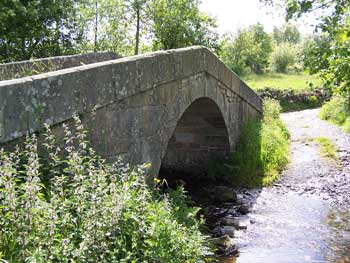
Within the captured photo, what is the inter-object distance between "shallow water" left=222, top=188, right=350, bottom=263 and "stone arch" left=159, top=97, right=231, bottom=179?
202cm

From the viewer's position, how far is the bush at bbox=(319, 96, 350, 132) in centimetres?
1392

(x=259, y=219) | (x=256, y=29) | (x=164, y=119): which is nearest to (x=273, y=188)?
(x=259, y=219)

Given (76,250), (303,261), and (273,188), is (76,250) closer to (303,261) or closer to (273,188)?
(303,261)

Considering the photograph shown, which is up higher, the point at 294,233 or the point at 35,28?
the point at 35,28

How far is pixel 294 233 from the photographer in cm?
597

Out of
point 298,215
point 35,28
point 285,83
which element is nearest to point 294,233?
point 298,215

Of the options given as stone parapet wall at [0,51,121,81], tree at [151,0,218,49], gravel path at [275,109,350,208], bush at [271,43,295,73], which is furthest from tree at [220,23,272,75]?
stone parapet wall at [0,51,121,81]

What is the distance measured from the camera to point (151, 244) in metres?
3.23

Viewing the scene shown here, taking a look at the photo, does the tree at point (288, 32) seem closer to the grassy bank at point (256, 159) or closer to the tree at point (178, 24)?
the tree at point (178, 24)

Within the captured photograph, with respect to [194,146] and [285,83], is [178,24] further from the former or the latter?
[194,146]

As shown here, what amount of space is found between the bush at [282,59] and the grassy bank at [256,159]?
2669cm

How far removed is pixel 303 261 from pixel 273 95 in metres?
16.0

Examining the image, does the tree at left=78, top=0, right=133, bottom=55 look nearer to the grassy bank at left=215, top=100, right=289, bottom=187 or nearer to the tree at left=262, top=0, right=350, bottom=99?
the grassy bank at left=215, top=100, right=289, bottom=187

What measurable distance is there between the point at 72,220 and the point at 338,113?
529 inches
